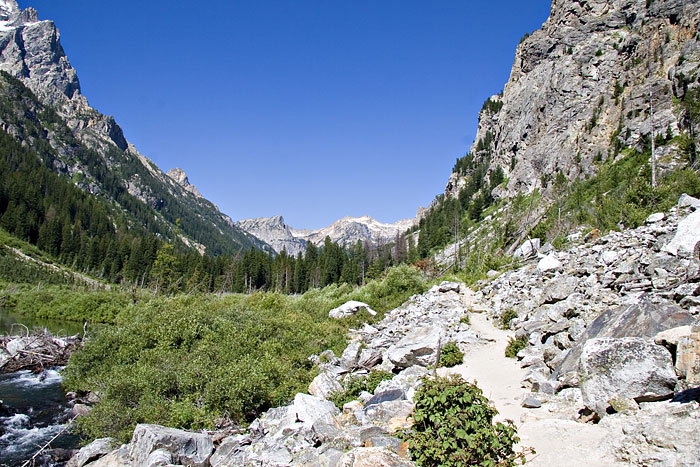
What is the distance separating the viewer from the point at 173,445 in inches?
425

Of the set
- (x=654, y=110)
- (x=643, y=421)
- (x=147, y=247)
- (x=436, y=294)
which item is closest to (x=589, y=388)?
(x=643, y=421)

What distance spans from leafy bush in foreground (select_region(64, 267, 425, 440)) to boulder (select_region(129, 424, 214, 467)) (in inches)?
77.0

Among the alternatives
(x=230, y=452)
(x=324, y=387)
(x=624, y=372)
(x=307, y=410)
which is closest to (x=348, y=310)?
(x=324, y=387)

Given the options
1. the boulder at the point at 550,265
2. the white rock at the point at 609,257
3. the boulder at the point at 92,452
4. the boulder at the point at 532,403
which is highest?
the boulder at the point at 550,265

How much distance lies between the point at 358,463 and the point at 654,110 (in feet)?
242

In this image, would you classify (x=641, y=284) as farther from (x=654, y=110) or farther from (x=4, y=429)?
(x=654, y=110)

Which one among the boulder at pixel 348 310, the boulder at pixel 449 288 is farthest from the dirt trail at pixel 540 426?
the boulder at pixel 348 310

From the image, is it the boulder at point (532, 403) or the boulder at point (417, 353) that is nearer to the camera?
the boulder at point (532, 403)

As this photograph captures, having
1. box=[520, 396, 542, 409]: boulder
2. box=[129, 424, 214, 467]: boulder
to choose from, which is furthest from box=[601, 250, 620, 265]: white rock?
box=[129, 424, 214, 467]: boulder

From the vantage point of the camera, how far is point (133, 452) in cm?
1136

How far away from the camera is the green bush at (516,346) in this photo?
14.1 metres

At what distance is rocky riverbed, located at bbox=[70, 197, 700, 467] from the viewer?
20.9 feet

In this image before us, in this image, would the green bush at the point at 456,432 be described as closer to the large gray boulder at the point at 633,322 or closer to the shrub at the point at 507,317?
the large gray boulder at the point at 633,322

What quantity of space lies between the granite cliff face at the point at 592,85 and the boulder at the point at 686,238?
4477cm
